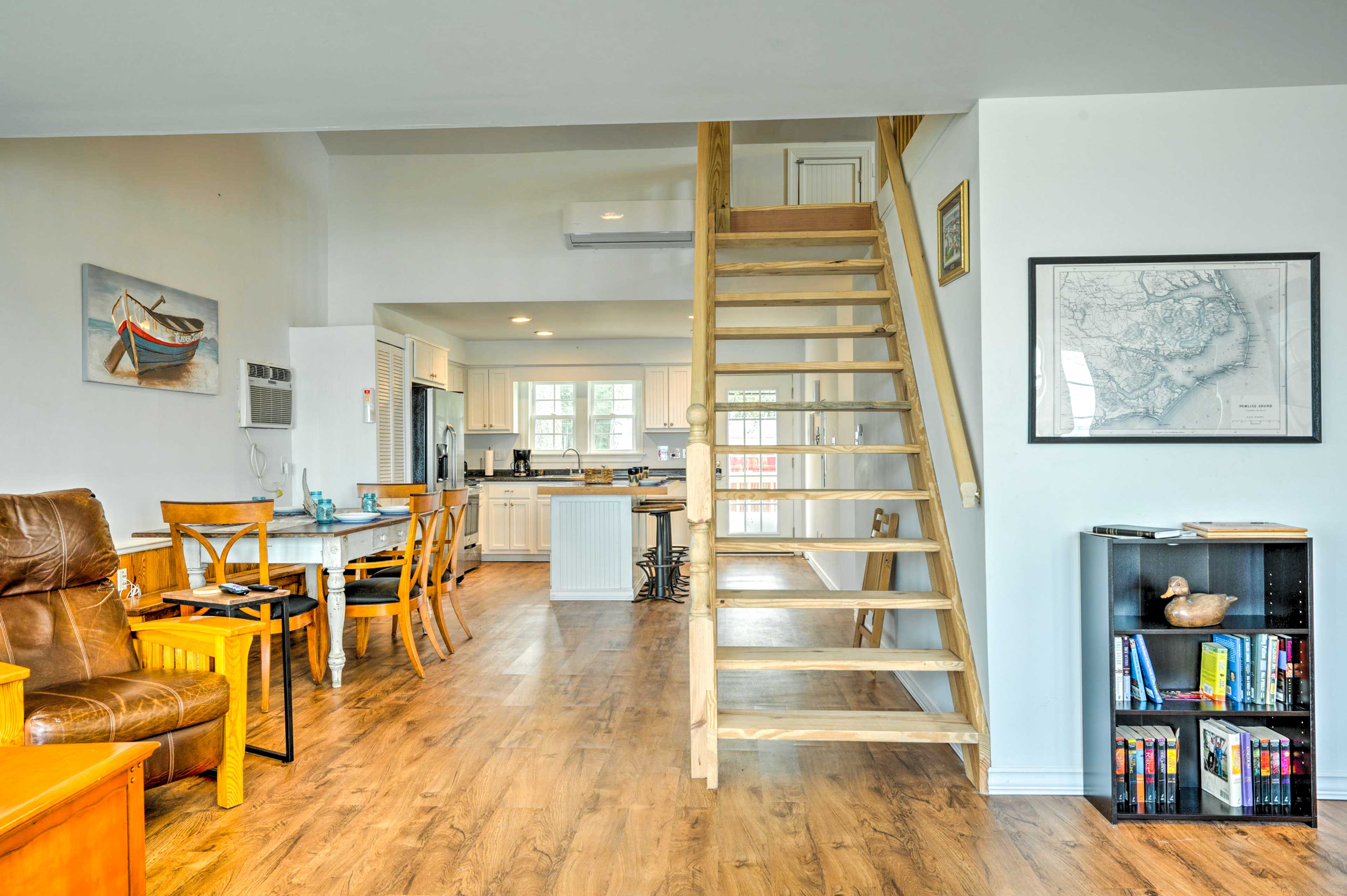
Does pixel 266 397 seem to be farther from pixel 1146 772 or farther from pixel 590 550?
pixel 1146 772

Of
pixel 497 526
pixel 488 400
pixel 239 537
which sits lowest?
pixel 497 526

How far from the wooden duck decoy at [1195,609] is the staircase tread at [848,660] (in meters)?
0.71

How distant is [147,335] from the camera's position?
4.45 m

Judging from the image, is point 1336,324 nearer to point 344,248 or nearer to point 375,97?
point 375,97

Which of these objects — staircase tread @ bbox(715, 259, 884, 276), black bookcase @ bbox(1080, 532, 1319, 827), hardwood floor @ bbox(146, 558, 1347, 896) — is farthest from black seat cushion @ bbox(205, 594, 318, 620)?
black bookcase @ bbox(1080, 532, 1319, 827)

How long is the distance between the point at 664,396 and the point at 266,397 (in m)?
4.44

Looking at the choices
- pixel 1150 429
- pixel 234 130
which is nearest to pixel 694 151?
pixel 234 130

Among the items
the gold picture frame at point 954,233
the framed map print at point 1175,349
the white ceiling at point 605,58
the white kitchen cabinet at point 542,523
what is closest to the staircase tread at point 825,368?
the gold picture frame at point 954,233

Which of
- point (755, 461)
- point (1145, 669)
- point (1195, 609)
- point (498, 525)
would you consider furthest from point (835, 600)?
point (755, 461)

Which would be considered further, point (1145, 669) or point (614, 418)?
point (614, 418)

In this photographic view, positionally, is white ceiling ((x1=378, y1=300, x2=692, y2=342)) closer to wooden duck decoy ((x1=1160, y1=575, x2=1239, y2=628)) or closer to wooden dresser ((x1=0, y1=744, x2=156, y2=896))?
wooden duck decoy ((x1=1160, y1=575, x2=1239, y2=628))

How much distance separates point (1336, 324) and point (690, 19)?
2.39 m

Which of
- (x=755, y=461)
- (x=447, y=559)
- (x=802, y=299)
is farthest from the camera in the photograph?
(x=755, y=461)

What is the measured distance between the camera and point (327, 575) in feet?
14.2
